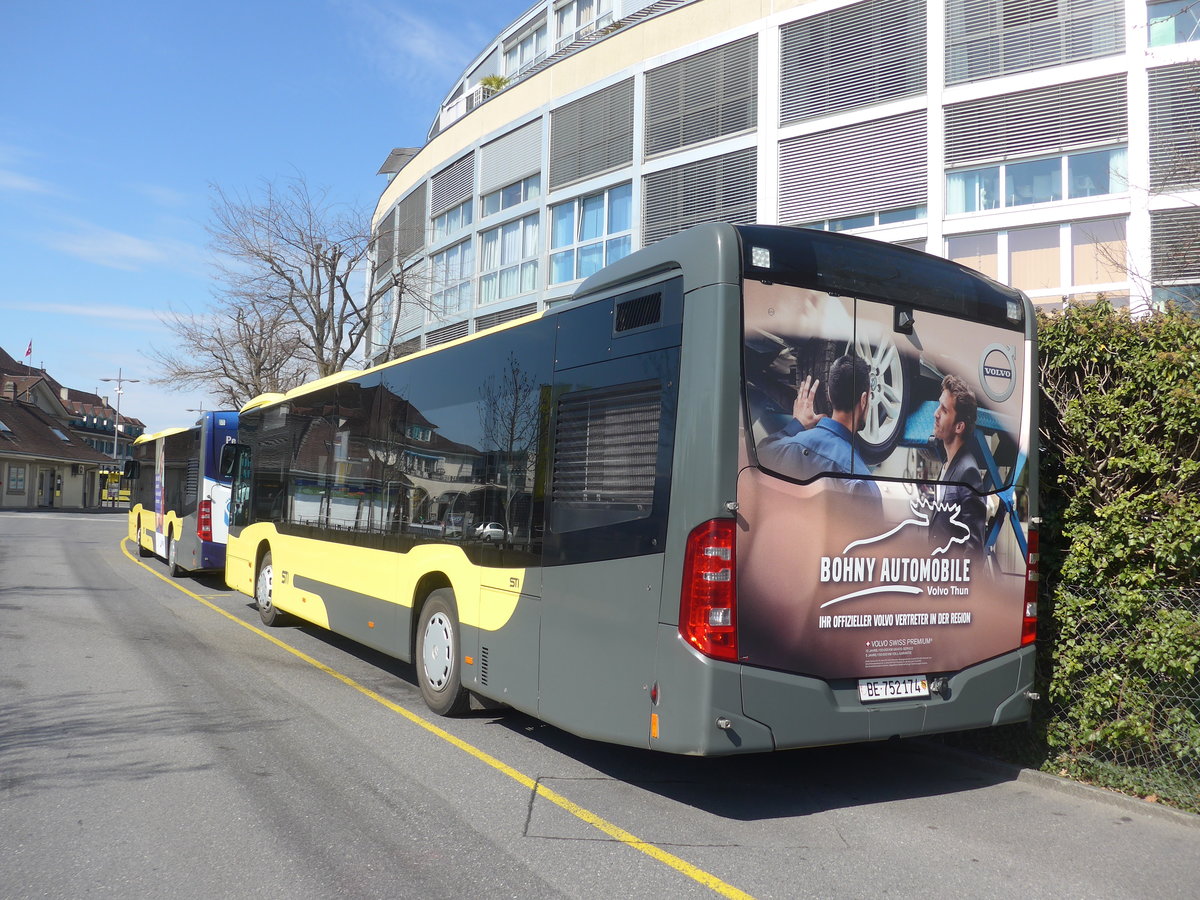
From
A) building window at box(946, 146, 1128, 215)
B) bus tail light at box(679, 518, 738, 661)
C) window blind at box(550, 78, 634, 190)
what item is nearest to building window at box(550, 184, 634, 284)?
window blind at box(550, 78, 634, 190)

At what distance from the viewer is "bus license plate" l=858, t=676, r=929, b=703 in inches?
205

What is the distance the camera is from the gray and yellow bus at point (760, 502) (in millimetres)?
4844

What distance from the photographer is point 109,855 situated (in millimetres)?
4344

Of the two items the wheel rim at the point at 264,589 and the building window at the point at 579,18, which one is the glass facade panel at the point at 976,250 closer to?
the wheel rim at the point at 264,589

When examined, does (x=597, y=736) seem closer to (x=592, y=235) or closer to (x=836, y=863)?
(x=836, y=863)

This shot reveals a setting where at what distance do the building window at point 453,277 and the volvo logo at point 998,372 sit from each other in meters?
25.5

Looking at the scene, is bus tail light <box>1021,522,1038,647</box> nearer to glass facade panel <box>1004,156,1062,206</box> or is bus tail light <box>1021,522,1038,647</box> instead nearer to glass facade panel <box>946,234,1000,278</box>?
glass facade panel <box>946,234,1000,278</box>

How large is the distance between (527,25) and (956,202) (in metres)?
21.8

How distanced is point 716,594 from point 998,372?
252 centimetres

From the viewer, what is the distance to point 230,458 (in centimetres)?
1341

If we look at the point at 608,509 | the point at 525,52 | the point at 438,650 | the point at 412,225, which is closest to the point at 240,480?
the point at 438,650

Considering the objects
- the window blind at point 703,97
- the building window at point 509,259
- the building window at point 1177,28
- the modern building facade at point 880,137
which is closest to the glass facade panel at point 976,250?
the modern building facade at point 880,137

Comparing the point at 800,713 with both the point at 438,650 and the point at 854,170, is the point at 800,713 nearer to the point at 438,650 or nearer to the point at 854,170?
the point at 438,650

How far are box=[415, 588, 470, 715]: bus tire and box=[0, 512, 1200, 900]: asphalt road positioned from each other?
0.57ft
